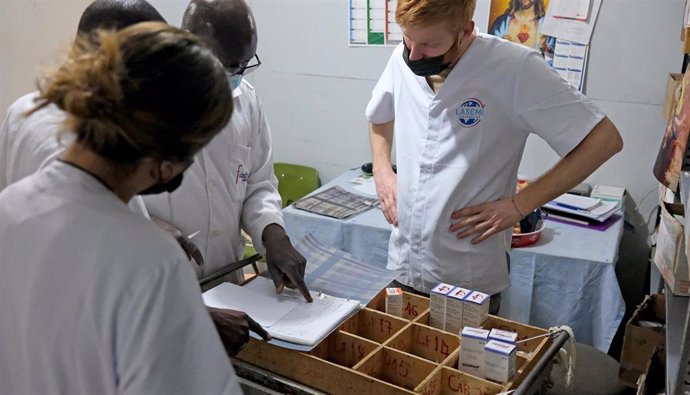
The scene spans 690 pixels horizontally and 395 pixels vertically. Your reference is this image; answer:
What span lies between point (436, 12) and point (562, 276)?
136 centimetres

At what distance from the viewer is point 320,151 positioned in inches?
144

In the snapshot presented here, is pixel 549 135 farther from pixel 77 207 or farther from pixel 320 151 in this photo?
pixel 320 151

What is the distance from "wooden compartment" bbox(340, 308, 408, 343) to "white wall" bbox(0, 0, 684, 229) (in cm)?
194

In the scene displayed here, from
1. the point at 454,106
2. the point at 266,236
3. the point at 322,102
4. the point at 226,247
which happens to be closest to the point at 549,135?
the point at 454,106

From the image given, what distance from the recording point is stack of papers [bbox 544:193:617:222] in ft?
8.80

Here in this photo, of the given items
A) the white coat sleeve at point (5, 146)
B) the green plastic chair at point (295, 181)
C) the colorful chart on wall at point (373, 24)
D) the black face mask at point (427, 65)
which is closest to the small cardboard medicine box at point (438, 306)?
the black face mask at point (427, 65)

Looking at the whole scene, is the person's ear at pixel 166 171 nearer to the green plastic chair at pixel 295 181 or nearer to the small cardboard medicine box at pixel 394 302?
the small cardboard medicine box at pixel 394 302

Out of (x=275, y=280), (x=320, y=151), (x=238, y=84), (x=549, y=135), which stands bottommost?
(x=320, y=151)

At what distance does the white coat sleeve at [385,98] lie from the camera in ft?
5.98

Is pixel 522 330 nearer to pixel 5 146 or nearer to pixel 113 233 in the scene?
pixel 113 233

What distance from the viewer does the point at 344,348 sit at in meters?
1.37

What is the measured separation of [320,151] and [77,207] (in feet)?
9.50

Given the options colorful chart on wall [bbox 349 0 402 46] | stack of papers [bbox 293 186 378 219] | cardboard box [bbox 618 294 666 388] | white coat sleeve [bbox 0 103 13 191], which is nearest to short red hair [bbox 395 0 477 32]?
white coat sleeve [bbox 0 103 13 191]

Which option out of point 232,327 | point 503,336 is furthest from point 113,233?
point 503,336
